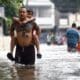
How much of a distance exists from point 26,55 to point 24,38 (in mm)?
394

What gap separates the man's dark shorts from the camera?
10930mm

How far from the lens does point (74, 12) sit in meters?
81.5

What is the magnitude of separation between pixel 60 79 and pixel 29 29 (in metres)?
3.37

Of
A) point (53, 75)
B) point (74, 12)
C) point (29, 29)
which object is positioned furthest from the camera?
point (74, 12)

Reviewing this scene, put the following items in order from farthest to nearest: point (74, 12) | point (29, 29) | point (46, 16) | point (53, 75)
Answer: point (74, 12) < point (46, 16) < point (29, 29) < point (53, 75)

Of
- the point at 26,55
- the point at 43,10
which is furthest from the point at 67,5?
the point at 26,55

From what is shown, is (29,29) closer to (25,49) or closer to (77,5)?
(25,49)

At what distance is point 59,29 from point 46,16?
10.1 feet

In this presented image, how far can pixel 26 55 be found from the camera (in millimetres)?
10938

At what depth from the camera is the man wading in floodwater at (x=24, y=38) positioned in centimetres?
1082

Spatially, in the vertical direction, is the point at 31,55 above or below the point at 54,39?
above

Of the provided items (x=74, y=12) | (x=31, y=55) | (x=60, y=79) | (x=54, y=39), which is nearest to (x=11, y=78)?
(x=60, y=79)

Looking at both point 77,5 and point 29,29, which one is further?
point 77,5

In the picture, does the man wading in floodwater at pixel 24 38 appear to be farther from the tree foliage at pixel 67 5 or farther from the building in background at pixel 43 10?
the tree foliage at pixel 67 5
